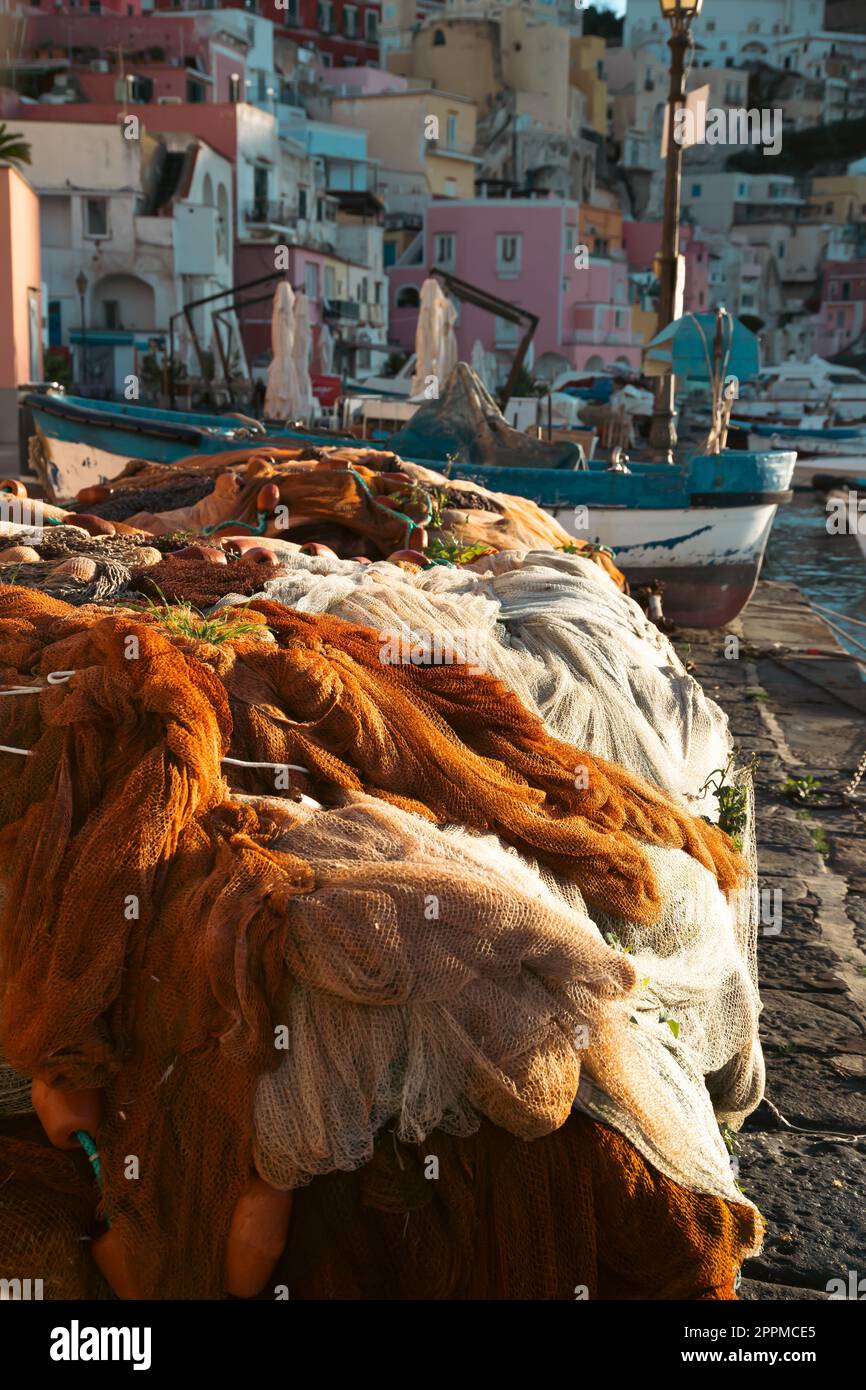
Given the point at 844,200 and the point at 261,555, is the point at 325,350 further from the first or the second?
the point at 844,200

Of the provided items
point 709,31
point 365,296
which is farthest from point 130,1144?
point 709,31

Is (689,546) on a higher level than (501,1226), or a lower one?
higher

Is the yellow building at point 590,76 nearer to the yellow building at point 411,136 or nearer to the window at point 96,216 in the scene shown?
the yellow building at point 411,136

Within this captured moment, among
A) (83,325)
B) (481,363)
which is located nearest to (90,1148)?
(481,363)

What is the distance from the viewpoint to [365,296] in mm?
48594

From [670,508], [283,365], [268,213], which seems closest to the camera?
[670,508]

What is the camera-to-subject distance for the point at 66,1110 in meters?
3.03

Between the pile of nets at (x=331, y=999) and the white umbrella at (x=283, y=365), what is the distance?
60.7 feet

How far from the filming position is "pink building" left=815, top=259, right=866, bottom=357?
236 ft

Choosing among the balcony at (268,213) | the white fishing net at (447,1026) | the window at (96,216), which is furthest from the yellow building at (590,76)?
the white fishing net at (447,1026)

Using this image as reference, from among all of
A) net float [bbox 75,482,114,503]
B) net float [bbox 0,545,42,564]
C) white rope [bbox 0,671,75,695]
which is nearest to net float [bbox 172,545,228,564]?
net float [bbox 0,545,42,564]

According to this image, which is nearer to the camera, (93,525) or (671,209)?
(93,525)

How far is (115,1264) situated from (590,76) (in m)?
78.8

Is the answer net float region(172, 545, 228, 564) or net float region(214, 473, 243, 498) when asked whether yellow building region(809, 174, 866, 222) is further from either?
net float region(172, 545, 228, 564)
